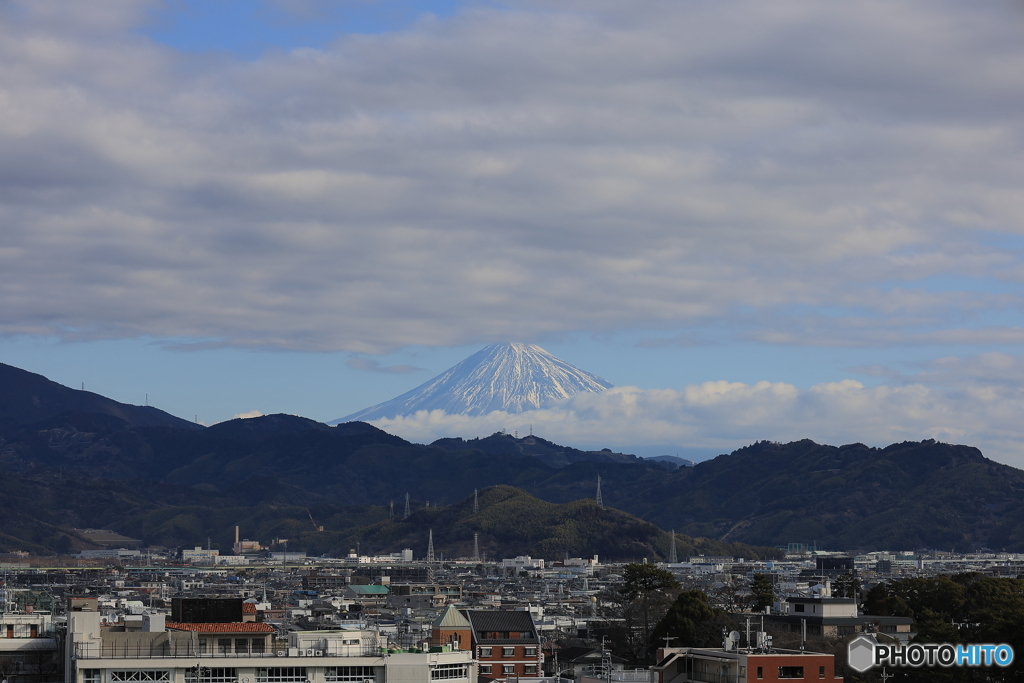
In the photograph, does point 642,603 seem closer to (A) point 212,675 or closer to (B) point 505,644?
(B) point 505,644

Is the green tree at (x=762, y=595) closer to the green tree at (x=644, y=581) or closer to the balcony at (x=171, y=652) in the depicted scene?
the green tree at (x=644, y=581)

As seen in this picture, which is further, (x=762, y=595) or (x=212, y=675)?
(x=762, y=595)

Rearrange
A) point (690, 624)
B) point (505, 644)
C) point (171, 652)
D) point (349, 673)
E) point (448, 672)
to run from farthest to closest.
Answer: point (505, 644)
point (690, 624)
point (448, 672)
point (171, 652)
point (349, 673)

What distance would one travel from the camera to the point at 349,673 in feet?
183

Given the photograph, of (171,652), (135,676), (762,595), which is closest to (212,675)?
(171,652)

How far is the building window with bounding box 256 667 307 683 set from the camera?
55438 millimetres

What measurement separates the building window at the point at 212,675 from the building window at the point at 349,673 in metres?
3.44

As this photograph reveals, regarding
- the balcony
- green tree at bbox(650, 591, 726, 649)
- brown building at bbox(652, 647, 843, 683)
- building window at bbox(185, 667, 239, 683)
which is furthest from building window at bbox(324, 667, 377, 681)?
green tree at bbox(650, 591, 726, 649)

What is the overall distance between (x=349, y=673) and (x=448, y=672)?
13.6 ft

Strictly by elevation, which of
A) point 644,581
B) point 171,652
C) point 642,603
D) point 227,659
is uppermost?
point 644,581

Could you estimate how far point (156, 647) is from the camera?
55.8 m

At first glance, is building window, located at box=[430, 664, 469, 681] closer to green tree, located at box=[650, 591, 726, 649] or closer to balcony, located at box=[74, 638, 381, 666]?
balcony, located at box=[74, 638, 381, 666]

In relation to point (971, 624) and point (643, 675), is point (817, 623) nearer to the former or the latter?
point (971, 624)

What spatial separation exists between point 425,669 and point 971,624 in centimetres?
4278
